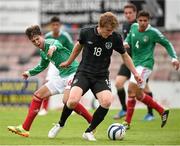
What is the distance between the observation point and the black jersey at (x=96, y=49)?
437 inches

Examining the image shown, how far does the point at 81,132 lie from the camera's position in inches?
505

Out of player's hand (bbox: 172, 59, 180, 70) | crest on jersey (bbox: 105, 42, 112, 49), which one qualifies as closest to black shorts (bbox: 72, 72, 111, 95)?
crest on jersey (bbox: 105, 42, 112, 49)

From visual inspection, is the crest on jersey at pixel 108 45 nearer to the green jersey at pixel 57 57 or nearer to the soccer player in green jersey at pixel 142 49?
the green jersey at pixel 57 57

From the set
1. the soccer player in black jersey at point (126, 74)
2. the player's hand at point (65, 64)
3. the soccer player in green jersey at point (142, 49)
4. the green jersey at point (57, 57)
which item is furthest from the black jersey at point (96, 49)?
the soccer player in black jersey at point (126, 74)

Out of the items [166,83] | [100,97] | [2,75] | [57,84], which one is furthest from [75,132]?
[2,75]

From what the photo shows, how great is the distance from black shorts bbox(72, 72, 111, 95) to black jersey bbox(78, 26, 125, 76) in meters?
0.07

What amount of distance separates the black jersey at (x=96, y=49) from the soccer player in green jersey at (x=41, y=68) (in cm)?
55

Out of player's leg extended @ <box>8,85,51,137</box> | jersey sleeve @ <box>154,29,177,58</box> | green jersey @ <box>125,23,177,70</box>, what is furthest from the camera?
green jersey @ <box>125,23,177,70</box>

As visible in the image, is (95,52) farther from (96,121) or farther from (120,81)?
(120,81)

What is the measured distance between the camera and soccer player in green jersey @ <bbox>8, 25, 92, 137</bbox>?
1155 centimetres

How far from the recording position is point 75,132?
12805mm

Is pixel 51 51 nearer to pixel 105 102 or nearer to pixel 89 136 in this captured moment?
pixel 105 102

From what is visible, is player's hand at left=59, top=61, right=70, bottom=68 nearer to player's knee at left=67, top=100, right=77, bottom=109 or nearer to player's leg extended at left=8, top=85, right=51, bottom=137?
player's knee at left=67, top=100, right=77, bottom=109

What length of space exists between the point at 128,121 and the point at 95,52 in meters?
3.00
